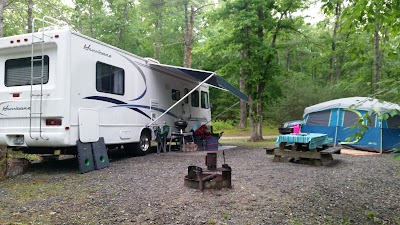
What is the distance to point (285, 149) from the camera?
8203 millimetres

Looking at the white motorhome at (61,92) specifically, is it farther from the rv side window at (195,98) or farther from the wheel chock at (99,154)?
the rv side window at (195,98)

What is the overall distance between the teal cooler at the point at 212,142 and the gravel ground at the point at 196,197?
4062 mm

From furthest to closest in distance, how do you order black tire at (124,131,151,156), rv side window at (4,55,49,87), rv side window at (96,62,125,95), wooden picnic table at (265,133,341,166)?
black tire at (124,131,151,156), wooden picnic table at (265,133,341,166), rv side window at (96,62,125,95), rv side window at (4,55,49,87)

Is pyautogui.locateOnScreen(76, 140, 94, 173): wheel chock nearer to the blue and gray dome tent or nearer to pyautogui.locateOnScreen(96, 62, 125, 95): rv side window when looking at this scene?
pyautogui.locateOnScreen(96, 62, 125, 95): rv side window

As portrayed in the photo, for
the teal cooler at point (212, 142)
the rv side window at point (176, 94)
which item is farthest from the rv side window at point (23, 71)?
the teal cooler at point (212, 142)

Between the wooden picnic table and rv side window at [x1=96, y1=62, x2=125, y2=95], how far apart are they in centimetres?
391

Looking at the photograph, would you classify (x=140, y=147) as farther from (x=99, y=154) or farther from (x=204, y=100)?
(x=204, y=100)

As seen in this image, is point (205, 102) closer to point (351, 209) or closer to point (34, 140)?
point (34, 140)

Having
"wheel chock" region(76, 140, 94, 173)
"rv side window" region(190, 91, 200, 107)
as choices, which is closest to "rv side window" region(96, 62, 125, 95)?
"wheel chock" region(76, 140, 94, 173)

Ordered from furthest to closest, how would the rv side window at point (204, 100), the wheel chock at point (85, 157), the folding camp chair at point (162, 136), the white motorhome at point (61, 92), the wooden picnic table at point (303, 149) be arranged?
1. the rv side window at point (204, 100)
2. the folding camp chair at point (162, 136)
3. the wooden picnic table at point (303, 149)
4. the wheel chock at point (85, 157)
5. the white motorhome at point (61, 92)

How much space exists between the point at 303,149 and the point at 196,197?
468 centimetres

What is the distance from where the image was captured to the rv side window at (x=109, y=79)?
7.34m

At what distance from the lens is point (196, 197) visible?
175 inches

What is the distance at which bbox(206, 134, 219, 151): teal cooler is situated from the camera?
432 inches
